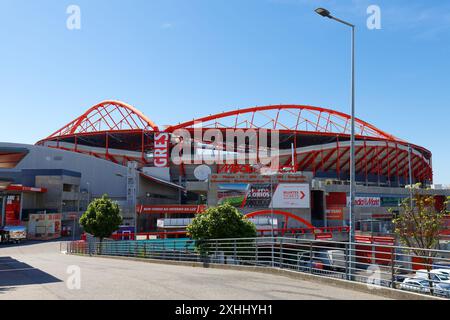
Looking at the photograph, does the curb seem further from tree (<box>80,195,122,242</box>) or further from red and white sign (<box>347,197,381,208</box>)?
red and white sign (<box>347,197,381,208</box>)

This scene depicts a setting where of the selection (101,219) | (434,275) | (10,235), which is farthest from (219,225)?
(10,235)

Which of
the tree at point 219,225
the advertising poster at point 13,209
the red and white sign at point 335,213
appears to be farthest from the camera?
the advertising poster at point 13,209

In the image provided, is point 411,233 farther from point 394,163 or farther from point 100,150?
point 394,163

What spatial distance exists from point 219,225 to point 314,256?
5384 millimetres

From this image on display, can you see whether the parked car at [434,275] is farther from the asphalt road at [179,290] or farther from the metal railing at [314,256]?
the asphalt road at [179,290]

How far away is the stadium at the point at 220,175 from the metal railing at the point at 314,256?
34.0 ft

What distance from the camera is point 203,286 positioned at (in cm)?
1017

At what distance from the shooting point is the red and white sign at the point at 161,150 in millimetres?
80812

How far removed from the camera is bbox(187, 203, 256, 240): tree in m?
22.1

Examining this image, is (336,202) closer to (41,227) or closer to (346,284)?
(41,227)

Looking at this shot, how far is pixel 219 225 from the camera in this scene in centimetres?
2219

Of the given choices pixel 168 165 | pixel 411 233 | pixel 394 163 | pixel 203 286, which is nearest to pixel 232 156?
pixel 168 165

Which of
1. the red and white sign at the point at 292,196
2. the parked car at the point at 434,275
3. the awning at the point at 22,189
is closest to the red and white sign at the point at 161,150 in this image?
the awning at the point at 22,189

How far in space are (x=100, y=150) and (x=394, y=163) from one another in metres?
67.8
